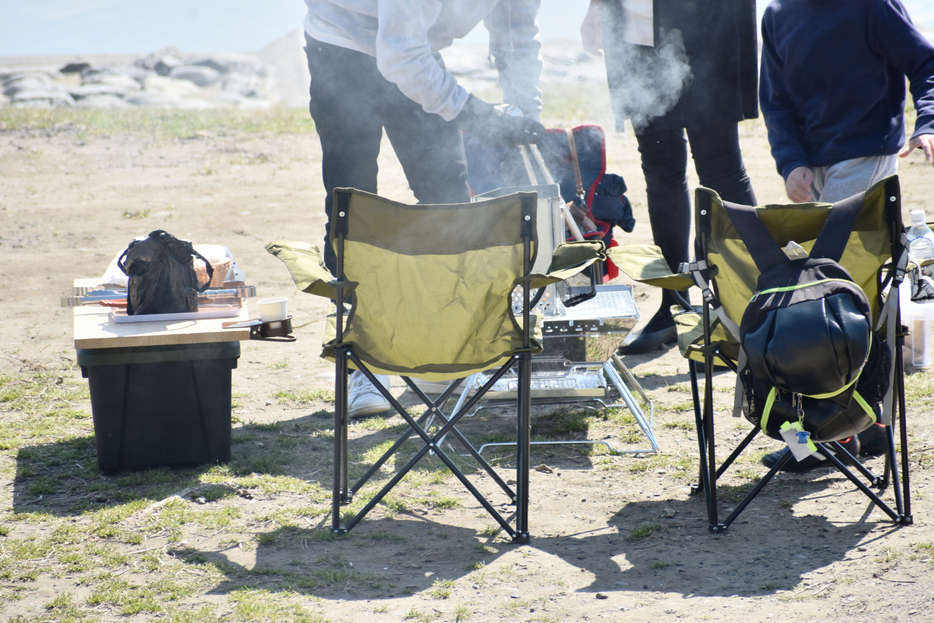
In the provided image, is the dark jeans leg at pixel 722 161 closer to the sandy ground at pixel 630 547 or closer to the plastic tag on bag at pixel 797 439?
the sandy ground at pixel 630 547

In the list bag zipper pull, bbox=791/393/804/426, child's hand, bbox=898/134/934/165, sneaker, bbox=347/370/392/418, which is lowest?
sneaker, bbox=347/370/392/418

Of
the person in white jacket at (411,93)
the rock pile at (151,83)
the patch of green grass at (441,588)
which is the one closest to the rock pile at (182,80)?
the rock pile at (151,83)

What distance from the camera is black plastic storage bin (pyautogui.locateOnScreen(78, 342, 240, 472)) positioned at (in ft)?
9.32

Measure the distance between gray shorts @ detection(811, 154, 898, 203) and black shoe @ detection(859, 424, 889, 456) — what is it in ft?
2.79

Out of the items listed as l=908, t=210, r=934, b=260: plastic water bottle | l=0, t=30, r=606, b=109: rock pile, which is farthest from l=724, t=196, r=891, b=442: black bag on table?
l=0, t=30, r=606, b=109: rock pile

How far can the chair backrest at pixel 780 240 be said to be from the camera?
7.71 feet

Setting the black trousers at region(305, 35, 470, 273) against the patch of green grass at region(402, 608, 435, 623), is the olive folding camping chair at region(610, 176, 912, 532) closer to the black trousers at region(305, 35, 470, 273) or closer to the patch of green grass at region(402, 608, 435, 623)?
the patch of green grass at region(402, 608, 435, 623)

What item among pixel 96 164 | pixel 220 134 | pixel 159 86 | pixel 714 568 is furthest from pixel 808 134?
pixel 159 86

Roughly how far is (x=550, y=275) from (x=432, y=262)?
1.22ft

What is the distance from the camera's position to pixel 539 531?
98.8 inches

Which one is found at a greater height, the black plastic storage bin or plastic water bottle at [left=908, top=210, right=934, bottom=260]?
plastic water bottle at [left=908, top=210, right=934, bottom=260]

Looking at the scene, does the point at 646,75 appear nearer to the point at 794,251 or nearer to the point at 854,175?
the point at 854,175

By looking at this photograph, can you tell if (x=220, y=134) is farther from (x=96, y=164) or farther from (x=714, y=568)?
(x=714, y=568)

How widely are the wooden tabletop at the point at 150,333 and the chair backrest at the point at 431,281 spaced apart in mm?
598
